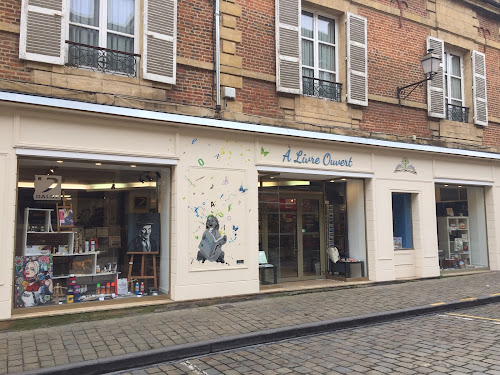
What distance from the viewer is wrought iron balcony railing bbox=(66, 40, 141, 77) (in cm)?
703

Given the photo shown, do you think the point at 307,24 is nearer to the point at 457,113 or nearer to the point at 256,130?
the point at 256,130

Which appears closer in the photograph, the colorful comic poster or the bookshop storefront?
the colorful comic poster

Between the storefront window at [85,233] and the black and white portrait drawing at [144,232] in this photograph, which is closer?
the storefront window at [85,233]

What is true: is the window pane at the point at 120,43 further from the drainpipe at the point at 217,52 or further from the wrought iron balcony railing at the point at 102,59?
the drainpipe at the point at 217,52

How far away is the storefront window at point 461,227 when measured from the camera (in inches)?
470

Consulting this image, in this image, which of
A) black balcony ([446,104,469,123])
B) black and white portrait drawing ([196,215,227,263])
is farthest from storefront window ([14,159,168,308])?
black balcony ([446,104,469,123])

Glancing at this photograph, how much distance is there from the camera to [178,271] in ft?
24.6

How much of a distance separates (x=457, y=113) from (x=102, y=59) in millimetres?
9924

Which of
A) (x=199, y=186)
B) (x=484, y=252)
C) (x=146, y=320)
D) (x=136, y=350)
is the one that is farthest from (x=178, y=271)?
(x=484, y=252)

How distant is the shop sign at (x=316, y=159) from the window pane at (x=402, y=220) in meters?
2.02

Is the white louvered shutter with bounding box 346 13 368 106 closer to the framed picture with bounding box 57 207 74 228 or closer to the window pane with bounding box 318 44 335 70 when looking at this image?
the window pane with bounding box 318 44 335 70

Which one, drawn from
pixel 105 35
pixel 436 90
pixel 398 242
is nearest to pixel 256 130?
pixel 105 35

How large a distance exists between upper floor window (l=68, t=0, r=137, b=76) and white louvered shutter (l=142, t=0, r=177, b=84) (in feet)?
1.03

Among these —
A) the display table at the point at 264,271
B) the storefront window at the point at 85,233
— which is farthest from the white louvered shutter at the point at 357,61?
the storefront window at the point at 85,233
